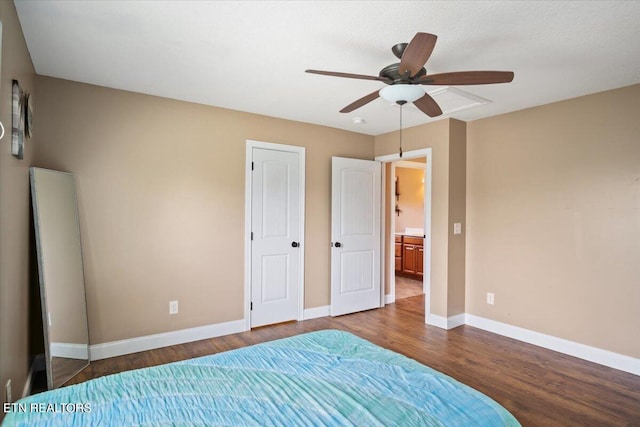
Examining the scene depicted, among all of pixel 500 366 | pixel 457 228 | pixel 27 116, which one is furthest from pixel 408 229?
pixel 27 116

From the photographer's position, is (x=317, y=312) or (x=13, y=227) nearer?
(x=13, y=227)

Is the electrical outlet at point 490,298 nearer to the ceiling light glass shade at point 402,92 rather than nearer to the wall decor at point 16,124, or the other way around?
the ceiling light glass shade at point 402,92

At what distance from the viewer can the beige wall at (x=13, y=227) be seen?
177 cm

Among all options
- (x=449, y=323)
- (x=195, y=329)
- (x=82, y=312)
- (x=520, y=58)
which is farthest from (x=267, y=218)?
(x=520, y=58)

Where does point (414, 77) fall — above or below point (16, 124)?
above

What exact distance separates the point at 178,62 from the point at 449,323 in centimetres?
388

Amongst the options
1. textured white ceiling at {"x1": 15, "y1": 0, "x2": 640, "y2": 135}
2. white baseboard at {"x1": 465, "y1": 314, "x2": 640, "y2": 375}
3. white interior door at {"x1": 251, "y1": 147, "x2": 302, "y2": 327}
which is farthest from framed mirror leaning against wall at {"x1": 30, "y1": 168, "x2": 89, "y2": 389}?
white baseboard at {"x1": 465, "y1": 314, "x2": 640, "y2": 375}

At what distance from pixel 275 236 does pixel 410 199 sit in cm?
458

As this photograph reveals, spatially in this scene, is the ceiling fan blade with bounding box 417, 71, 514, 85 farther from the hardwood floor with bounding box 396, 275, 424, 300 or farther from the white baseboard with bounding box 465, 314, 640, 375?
the hardwood floor with bounding box 396, 275, 424, 300

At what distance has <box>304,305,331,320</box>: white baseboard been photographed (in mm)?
4327

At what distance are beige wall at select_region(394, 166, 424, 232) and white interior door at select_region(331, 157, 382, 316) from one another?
9.60ft

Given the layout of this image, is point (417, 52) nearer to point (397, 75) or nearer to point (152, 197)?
point (397, 75)

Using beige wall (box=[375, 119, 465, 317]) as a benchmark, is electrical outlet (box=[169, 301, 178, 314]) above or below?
below

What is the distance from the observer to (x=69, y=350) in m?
2.72
